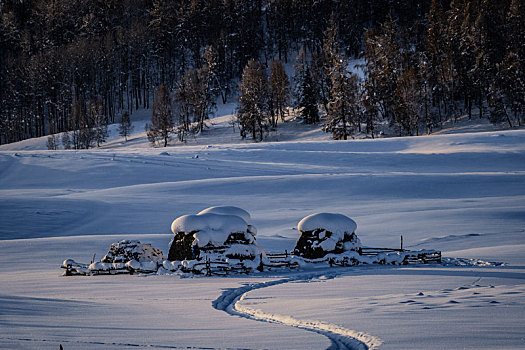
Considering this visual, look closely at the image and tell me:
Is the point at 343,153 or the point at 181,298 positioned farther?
the point at 343,153

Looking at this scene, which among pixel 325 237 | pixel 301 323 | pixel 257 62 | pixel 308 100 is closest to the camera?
pixel 301 323

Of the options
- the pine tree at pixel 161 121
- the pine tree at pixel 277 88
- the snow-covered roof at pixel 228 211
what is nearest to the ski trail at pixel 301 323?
the snow-covered roof at pixel 228 211

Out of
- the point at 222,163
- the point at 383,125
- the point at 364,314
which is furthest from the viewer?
the point at 383,125

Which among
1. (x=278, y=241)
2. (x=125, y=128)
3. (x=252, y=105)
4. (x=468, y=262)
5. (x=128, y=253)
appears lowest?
(x=278, y=241)

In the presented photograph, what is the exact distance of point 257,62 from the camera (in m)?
79.9

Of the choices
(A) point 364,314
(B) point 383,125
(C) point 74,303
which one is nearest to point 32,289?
(C) point 74,303

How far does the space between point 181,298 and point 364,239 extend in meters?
12.3

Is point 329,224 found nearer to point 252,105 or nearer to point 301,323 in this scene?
point 301,323

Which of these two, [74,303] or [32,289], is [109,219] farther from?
[74,303]

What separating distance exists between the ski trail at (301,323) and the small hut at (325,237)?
5.08 metres

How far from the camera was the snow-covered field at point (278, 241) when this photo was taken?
7.66m

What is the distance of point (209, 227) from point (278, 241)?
5.68 metres

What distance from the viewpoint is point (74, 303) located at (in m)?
10.7

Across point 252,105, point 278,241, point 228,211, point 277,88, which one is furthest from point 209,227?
point 277,88
